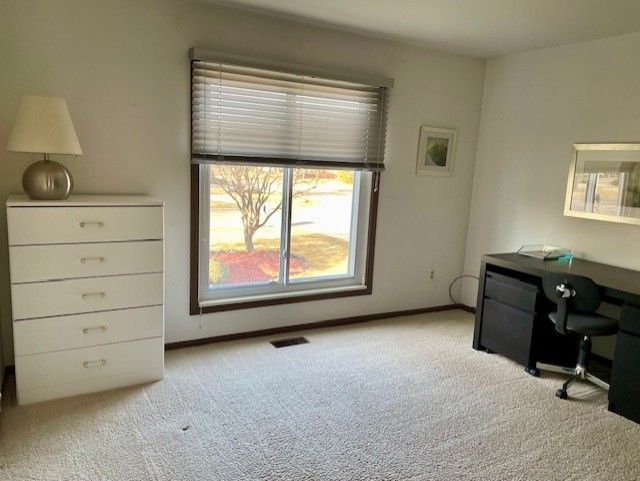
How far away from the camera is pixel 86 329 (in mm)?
2545

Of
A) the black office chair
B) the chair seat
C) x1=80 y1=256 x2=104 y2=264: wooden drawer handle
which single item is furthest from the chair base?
x1=80 y1=256 x2=104 y2=264: wooden drawer handle

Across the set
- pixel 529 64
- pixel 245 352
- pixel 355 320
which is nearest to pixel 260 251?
pixel 245 352

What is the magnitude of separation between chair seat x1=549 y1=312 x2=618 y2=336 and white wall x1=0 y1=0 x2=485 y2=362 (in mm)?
1572

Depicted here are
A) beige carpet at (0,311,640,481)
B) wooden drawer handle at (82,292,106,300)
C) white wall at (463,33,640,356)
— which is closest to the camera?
beige carpet at (0,311,640,481)

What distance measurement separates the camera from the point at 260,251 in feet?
11.6


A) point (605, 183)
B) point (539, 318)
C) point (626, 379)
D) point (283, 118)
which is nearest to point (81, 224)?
point (283, 118)

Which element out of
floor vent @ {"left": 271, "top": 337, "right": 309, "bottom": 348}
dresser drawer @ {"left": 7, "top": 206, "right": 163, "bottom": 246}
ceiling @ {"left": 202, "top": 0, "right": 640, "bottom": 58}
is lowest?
floor vent @ {"left": 271, "top": 337, "right": 309, "bottom": 348}

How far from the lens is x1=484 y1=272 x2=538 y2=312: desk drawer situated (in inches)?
122

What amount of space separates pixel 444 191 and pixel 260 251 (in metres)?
1.80

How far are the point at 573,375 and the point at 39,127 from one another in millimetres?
3495

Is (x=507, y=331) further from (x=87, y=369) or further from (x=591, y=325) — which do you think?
(x=87, y=369)

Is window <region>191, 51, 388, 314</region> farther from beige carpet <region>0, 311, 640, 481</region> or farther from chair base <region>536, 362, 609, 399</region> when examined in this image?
chair base <region>536, 362, 609, 399</region>

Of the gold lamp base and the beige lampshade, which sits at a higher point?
the beige lampshade

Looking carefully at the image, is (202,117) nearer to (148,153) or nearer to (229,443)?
(148,153)
